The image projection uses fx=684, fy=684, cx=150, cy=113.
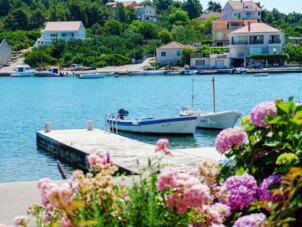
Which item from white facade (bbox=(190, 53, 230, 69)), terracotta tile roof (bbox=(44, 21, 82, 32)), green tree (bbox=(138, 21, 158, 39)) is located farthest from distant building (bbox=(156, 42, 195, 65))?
terracotta tile roof (bbox=(44, 21, 82, 32))

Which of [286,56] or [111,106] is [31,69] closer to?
[286,56]

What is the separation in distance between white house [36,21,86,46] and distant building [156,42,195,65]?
965 inches

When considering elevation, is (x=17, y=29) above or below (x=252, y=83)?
above

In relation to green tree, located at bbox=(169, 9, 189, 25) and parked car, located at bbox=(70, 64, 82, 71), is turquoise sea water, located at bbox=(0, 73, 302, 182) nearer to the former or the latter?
parked car, located at bbox=(70, 64, 82, 71)

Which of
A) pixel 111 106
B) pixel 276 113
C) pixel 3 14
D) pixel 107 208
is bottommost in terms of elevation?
pixel 111 106

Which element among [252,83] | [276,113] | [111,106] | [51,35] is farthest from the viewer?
[51,35]

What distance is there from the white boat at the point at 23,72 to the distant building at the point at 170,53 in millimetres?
22487

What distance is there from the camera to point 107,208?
379 cm

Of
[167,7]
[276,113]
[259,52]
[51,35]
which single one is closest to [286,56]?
[259,52]

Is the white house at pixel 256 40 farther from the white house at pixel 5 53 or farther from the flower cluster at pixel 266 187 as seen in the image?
the flower cluster at pixel 266 187

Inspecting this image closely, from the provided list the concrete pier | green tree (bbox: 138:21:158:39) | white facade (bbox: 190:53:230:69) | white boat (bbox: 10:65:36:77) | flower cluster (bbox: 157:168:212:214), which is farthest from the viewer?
green tree (bbox: 138:21:158:39)

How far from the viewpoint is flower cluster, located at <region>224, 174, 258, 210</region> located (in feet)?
14.6

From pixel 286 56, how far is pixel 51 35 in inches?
1892

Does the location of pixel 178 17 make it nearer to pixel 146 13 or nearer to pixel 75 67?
pixel 146 13
